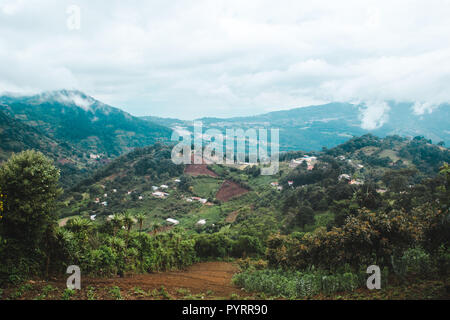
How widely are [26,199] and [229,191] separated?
193ft

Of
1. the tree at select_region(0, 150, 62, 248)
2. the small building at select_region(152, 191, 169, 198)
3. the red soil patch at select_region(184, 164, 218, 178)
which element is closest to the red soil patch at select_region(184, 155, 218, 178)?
the red soil patch at select_region(184, 164, 218, 178)

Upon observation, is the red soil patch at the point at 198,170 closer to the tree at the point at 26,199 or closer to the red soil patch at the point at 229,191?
the red soil patch at the point at 229,191

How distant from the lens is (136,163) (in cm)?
10025

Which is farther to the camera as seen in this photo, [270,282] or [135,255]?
[135,255]

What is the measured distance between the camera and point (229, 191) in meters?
69.9

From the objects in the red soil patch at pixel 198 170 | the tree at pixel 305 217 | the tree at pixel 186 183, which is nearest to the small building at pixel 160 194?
the tree at pixel 186 183

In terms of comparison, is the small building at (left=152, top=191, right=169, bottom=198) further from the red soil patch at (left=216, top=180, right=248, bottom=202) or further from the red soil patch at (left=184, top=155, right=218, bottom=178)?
the red soil patch at (left=184, top=155, right=218, bottom=178)

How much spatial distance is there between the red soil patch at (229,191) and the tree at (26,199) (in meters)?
54.1

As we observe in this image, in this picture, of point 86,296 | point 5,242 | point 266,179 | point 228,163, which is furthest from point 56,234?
point 228,163

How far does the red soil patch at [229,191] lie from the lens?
67.1 m
